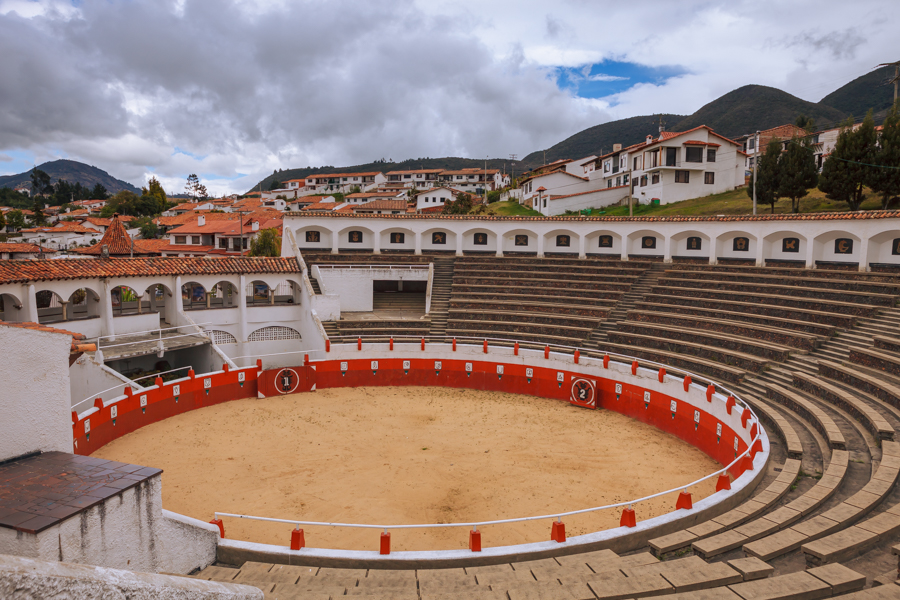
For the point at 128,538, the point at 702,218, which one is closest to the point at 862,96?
the point at 702,218

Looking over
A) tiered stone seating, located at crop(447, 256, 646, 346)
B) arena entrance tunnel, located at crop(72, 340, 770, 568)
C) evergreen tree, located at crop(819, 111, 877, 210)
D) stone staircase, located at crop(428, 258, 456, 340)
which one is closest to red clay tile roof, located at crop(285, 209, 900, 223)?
tiered stone seating, located at crop(447, 256, 646, 346)

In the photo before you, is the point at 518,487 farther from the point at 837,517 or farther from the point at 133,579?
the point at 133,579

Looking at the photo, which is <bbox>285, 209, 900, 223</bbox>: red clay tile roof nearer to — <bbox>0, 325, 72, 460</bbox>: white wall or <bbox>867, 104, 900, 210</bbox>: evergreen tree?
<bbox>867, 104, 900, 210</bbox>: evergreen tree

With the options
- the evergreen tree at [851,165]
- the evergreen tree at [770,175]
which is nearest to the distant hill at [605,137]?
the evergreen tree at [770,175]

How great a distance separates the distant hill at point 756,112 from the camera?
3853 inches

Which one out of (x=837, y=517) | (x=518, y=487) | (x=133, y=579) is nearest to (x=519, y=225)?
(x=518, y=487)

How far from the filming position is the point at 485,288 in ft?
94.8

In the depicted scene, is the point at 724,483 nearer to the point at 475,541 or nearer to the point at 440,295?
the point at 475,541

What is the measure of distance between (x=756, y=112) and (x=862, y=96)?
24.9 meters

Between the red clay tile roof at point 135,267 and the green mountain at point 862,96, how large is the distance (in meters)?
115

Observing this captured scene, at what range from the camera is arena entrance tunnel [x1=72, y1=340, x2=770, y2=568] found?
8.53 metres

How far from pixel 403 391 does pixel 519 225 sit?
15768mm

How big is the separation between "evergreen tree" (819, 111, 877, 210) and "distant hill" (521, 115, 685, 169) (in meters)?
98.8

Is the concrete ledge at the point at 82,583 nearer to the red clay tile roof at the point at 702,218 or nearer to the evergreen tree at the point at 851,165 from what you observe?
the red clay tile roof at the point at 702,218
